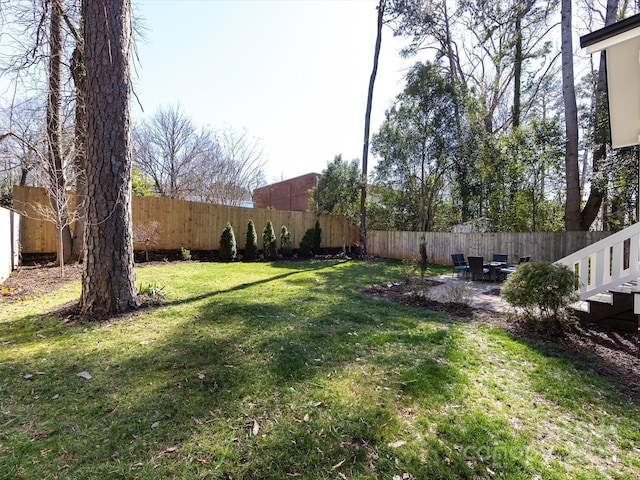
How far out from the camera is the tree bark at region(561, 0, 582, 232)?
9086 millimetres

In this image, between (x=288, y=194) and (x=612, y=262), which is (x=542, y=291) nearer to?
(x=612, y=262)

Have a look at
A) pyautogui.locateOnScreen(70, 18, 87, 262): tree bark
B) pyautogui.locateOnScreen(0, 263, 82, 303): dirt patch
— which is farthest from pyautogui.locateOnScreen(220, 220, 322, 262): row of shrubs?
pyautogui.locateOnScreen(0, 263, 82, 303): dirt patch

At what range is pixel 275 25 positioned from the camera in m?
9.09

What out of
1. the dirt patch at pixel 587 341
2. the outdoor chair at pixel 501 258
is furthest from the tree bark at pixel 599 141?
the dirt patch at pixel 587 341

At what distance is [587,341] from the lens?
3816 millimetres

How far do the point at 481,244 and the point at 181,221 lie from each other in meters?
11.5

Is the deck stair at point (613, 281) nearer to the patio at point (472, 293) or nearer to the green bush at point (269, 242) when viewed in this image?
the patio at point (472, 293)

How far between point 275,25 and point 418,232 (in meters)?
9.63

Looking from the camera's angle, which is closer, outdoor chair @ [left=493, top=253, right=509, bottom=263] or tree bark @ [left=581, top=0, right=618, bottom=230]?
tree bark @ [left=581, top=0, right=618, bottom=230]

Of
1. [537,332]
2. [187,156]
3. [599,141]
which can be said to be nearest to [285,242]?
[537,332]

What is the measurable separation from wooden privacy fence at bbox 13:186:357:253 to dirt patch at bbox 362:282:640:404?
8.28 metres

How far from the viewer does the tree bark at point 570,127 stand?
9086 millimetres

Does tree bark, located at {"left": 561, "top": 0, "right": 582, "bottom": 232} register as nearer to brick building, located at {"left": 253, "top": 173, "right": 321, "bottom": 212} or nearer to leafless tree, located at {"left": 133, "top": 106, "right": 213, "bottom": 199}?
brick building, located at {"left": 253, "top": 173, "right": 321, "bottom": 212}

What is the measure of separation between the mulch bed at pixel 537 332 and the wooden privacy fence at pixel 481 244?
415 cm
